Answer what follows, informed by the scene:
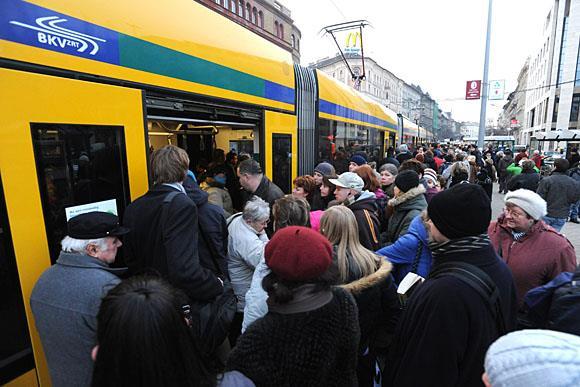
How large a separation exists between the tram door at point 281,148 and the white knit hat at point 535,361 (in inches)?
138

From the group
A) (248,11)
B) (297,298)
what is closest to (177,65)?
(297,298)

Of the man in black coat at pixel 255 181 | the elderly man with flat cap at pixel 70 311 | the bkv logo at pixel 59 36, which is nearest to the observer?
the elderly man with flat cap at pixel 70 311

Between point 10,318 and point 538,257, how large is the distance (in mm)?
3257

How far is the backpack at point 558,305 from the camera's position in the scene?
1526 millimetres

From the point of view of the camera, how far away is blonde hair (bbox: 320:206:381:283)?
2074 millimetres

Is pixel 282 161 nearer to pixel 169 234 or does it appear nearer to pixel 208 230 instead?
pixel 208 230

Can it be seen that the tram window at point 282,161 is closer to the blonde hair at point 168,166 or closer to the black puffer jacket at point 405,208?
the black puffer jacket at point 405,208

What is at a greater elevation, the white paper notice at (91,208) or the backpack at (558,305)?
the white paper notice at (91,208)

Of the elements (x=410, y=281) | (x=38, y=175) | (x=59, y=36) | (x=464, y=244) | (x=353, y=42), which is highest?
(x=353, y=42)

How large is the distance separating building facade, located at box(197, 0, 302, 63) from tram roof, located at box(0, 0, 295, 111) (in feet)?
120

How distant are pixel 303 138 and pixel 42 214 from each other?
4.04m

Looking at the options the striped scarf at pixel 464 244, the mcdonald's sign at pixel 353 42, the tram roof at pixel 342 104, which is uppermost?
the mcdonald's sign at pixel 353 42

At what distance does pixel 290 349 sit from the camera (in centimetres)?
129

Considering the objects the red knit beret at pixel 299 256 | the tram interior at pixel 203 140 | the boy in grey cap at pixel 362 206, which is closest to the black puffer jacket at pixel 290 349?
the red knit beret at pixel 299 256
